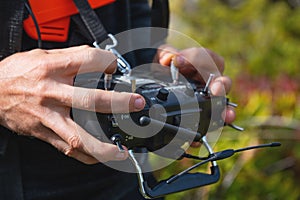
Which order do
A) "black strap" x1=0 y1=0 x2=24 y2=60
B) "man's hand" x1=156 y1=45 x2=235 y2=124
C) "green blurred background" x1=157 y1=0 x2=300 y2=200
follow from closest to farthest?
"black strap" x1=0 y1=0 x2=24 y2=60 → "man's hand" x1=156 y1=45 x2=235 y2=124 → "green blurred background" x1=157 y1=0 x2=300 y2=200

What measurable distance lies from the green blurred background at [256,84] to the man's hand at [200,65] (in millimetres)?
850

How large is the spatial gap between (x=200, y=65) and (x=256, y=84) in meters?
1.75

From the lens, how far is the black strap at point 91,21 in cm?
107

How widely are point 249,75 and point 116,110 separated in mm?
2248

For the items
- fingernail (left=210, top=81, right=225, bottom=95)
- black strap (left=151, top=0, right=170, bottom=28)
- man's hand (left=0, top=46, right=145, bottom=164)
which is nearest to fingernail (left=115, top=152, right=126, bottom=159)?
man's hand (left=0, top=46, right=145, bottom=164)

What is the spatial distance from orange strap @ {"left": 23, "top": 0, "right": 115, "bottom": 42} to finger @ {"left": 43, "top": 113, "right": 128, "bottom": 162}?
0.78ft

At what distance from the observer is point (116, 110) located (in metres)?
0.83

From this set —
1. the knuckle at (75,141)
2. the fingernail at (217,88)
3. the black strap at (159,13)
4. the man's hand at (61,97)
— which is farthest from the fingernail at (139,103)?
the black strap at (159,13)

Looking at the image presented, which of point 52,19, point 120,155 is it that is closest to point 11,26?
point 52,19

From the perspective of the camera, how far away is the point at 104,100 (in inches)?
32.6

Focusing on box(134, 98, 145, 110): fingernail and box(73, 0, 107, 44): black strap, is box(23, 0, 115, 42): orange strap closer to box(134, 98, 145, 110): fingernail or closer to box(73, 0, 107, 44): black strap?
box(73, 0, 107, 44): black strap

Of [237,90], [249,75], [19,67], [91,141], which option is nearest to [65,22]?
[19,67]

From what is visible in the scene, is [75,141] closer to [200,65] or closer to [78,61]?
[78,61]

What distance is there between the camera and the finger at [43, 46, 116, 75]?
0.84 meters
